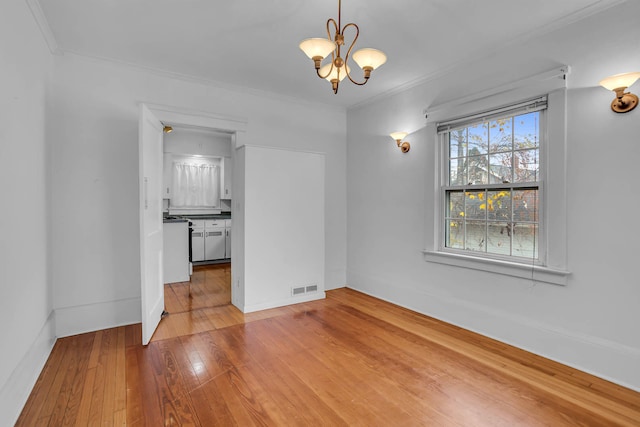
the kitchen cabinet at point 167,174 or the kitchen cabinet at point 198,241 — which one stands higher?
the kitchen cabinet at point 167,174

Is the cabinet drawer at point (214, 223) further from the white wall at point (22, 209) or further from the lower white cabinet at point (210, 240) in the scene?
the white wall at point (22, 209)

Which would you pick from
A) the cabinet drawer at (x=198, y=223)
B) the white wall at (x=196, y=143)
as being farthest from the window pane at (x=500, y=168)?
the cabinet drawer at (x=198, y=223)

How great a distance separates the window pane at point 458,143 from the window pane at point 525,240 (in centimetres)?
97

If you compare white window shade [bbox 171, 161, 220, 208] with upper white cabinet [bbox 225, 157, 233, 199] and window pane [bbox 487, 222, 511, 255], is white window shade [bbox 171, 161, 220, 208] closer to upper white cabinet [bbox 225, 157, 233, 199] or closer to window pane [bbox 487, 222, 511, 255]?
upper white cabinet [bbox 225, 157, 233, 199]

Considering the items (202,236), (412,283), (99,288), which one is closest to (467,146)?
(412,283)

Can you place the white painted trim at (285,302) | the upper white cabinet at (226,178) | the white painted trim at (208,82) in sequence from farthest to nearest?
the upper white cabinet at (226,178), the white painted trim at (285,302), the white painted trim at (208,82)

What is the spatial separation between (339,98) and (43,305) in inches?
154

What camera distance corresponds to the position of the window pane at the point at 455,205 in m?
3.46

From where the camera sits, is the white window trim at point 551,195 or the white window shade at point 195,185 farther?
the white window shade at point 195,185

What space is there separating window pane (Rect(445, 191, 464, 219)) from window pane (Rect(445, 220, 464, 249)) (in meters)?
0.07

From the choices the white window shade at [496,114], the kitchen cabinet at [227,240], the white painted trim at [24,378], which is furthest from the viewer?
the kitchen cabinet at [227,240]

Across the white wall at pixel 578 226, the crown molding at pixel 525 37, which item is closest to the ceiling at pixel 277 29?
the crown molding at pixel 525 37

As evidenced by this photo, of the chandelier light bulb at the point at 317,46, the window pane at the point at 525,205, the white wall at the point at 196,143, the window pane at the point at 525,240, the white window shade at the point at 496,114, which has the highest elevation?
the white wall at the point at 196,143

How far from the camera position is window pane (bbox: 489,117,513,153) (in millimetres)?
3000
